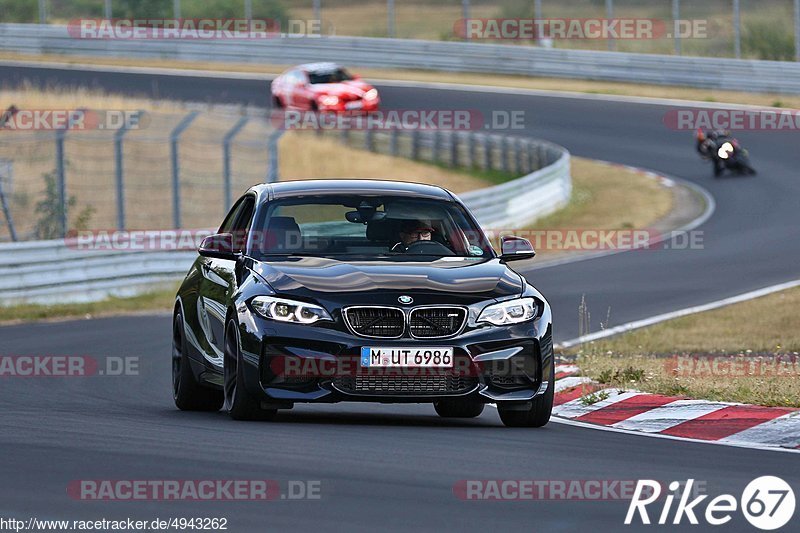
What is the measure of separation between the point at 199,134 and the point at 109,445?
2779 cm

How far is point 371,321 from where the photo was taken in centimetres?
910

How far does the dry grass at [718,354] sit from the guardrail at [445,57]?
23.2m

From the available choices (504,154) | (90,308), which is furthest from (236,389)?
(504,154)

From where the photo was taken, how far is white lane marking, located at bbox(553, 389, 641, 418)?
35.2 feet

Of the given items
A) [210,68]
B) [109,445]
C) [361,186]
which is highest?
[361,186]

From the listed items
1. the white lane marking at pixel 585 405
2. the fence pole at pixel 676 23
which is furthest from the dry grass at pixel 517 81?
the white lane marking at pixel 585 405

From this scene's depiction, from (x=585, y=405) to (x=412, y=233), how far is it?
69.3 inches

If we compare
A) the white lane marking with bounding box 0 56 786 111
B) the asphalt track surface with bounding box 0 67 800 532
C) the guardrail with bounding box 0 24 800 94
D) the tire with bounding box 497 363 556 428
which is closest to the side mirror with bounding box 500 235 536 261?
the tire with bounding box 497 363 556 428

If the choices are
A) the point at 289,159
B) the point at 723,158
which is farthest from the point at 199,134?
the point at 723,158

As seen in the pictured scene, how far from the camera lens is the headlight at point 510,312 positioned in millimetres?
9217

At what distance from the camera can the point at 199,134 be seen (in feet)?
117

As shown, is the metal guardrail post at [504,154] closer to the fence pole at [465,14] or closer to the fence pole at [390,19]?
the fence pole at [465,14]

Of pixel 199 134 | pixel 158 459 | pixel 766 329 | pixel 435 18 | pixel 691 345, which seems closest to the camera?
pixel 158 459

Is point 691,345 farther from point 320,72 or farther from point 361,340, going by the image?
point 320,72
